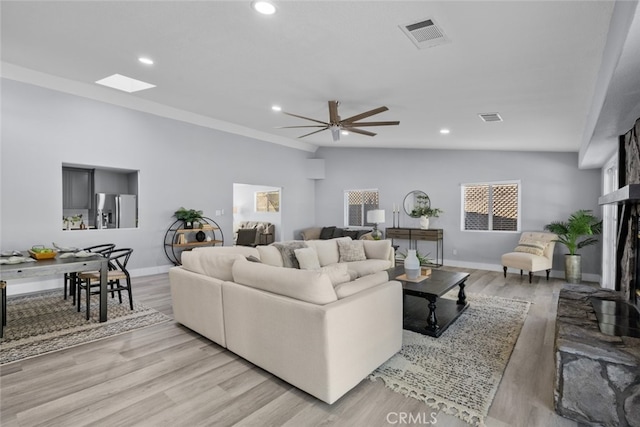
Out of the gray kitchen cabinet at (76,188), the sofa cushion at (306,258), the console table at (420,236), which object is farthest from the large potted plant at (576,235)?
the gray kitchen cabinet at (76,188)

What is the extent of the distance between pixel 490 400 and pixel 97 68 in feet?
19.0

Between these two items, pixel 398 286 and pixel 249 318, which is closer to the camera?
pixel 249 318

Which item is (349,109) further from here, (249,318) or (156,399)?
(156,399)

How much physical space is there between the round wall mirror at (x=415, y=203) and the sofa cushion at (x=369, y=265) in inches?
105

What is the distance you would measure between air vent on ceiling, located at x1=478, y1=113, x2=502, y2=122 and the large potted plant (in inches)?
104

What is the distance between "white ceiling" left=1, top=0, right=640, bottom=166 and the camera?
242 cm

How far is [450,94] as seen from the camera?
12.8 feet

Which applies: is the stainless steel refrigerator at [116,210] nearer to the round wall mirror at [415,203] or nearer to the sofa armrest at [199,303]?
the sofa armrest at [199,303]

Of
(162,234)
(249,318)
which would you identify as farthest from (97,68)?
(249,318)

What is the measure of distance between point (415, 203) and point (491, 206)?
168 centimetres

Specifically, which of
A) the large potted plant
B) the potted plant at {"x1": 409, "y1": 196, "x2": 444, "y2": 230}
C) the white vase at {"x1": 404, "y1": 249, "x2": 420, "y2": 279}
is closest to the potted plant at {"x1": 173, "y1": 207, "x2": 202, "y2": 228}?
the white vase at {"x1": 404, "y1": 249, "x2": 420, "y2": 279}

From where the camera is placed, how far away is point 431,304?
3420 mm

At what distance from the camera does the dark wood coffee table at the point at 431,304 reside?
3432 mm

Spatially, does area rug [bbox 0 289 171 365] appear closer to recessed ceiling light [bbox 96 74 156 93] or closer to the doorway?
recessed ceiling light [bbox 96 74 156 93]
